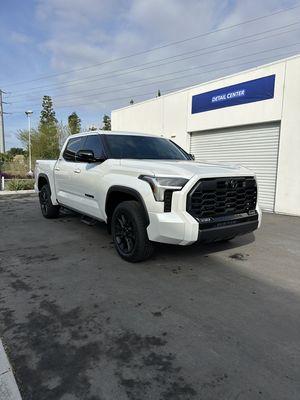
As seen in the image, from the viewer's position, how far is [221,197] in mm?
4492

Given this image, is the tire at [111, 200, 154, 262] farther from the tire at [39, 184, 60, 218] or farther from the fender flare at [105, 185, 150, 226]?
the tire at [39, 184, 60, 218]

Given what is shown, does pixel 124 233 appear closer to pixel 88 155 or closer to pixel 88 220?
pixel 88 155

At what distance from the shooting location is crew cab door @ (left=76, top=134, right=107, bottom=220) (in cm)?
539

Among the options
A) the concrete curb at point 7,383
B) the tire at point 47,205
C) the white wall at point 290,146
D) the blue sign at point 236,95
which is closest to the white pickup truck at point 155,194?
the tire at point 47,205

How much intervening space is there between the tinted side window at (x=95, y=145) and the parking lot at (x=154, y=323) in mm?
1655

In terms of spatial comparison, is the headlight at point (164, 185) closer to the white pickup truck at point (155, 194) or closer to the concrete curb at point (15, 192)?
the white pickup truck at point (155, 194)

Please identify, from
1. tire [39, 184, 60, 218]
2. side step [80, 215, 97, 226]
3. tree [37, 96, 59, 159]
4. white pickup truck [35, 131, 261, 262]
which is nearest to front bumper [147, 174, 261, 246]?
white pickup truck [35, 131, 261, 262]

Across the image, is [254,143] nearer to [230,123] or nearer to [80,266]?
[230,123]

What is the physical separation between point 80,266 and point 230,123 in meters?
8.44

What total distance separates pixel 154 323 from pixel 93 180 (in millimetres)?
3025

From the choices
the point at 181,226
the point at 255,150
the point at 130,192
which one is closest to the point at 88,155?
the point at 130,192

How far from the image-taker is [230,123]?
37.3ft

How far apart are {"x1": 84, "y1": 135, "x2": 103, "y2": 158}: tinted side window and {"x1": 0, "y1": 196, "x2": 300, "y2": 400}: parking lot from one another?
166cm

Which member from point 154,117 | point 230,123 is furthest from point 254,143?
point 154,117
